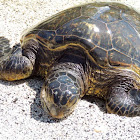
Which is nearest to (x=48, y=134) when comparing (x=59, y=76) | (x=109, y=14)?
(x=59, y=76)

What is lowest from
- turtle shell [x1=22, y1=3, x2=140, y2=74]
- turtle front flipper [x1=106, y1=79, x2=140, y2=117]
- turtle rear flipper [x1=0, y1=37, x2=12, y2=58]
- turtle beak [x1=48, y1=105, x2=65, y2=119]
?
turtle rear flipper [x1=0, y1=37, x2=12, y2=58]

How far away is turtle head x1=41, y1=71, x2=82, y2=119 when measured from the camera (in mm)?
2275

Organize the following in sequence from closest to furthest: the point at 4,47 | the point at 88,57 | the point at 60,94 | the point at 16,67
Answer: the point at 60,94, the point at 88,57, the point at 16,67, the point at 4,47

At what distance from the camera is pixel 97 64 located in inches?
105

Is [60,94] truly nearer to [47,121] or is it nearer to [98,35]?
[47,121]

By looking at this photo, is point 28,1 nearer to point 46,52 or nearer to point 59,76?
point 46,52

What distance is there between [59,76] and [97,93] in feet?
2.13

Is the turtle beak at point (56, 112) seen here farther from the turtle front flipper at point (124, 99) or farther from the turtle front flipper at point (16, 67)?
the turtle front flipper at point (16, 67)

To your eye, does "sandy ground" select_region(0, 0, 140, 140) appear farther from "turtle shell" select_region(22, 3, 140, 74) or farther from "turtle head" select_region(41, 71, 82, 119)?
"turtle shell" select_region(22, 3, 140, 74)

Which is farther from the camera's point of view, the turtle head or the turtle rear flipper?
the turtle rear flipper

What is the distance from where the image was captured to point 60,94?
227 cm

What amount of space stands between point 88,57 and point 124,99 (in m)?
0.66

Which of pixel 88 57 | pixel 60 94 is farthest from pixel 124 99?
pixel 60 94

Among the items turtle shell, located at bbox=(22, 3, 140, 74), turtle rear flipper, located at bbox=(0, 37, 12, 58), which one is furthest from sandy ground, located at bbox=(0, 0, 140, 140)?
turtle rear flipper, located at bbox=(0, 37, 12, 58)
